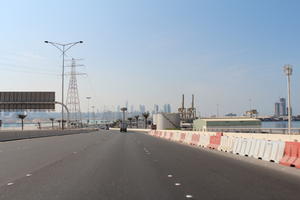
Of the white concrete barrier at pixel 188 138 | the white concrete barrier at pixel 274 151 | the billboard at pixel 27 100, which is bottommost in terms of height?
the white concrete barrier at pixel 188 138

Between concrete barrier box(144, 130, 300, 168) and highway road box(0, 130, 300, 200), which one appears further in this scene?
concrete barrier box(144, 130, 300, 168)

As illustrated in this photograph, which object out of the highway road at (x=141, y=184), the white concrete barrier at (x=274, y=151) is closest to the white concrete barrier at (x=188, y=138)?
the white concrete barrier at (x=274, y=151)

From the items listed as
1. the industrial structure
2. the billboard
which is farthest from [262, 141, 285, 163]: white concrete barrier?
the industrial structure

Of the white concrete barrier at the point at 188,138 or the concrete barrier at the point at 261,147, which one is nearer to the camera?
the concrete barrier at the point at 261,147

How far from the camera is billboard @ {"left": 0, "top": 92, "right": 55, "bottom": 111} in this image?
7019cm

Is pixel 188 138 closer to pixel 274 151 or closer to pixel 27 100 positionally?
pixel 274 151

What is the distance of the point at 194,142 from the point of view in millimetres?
37031

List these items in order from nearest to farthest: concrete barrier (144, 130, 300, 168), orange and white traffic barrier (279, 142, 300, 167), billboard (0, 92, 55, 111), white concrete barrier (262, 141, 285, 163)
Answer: orange and white traffic barrier (279, 142, 300, 167)
concrete barrier (144, 130, 300, 168)
white concrete barrier (262, 141, 285, 163)
billboard (0, 92, 55, 111)

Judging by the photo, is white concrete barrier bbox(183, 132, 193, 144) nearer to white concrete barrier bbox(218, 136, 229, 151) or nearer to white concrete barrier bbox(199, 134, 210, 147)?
white concrete barrier bbox(199, 134, 210, 147)

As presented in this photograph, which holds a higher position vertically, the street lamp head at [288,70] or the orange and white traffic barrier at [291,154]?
the street lamp head at [288,70]

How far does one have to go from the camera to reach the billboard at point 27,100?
230 feet

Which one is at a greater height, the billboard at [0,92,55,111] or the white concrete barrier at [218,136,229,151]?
the billboard at [0,92,55,111]

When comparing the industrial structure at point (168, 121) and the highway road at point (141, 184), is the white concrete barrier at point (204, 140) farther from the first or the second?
the industrial structure at point (168, 121)

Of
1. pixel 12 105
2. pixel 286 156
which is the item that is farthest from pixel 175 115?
pixel 286 156
